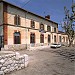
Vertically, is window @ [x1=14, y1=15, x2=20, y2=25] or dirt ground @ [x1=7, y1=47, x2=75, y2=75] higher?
window @ [x1=14, y1=15, x2=20, y2=25]

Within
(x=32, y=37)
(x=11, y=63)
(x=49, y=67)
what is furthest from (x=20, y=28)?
(x=11, y=63)

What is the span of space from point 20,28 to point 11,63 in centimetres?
1771

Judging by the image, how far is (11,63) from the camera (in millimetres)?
8094

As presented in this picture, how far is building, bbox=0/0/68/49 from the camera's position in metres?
22.3

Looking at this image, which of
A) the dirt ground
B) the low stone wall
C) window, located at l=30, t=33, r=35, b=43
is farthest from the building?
the low stone wall

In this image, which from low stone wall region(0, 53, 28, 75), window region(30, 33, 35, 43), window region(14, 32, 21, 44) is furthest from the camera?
window region(30, 33, 35, 43)

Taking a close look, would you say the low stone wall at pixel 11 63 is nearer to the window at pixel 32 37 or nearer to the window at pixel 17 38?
the window at pixel 17 38

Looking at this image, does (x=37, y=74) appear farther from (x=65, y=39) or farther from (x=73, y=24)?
(x=65, y=39)

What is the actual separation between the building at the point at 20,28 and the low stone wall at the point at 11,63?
13754 millimetres

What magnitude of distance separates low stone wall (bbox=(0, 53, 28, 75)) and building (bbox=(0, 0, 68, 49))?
13.8 m

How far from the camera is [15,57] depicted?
8414 mm

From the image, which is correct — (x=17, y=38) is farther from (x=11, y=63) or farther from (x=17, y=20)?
(x=11, y=63)

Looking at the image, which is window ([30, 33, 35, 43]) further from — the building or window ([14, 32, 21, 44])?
window ([14, 32, 21, 44])

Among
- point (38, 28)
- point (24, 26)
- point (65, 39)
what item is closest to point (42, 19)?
point (38, 28)
